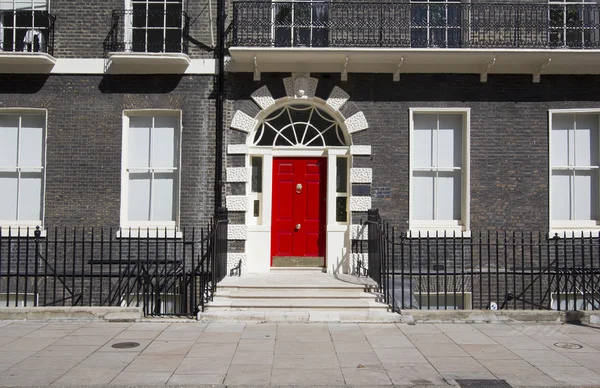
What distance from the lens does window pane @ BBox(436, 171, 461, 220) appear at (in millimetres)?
13117

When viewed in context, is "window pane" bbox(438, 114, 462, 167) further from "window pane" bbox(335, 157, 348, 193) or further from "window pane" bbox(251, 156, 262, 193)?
"window pane" bbox(251, 156, 262, 193)

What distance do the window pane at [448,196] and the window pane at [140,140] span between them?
6.24m

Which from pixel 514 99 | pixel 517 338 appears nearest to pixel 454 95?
pixel 514 99

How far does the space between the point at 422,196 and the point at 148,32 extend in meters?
6.81

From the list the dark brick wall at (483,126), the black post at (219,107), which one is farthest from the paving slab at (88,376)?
the dark brick wall at (483,126)

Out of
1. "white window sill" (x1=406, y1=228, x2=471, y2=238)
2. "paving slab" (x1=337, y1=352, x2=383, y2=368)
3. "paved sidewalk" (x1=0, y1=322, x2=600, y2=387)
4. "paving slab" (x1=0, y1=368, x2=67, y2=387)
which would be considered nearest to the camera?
"paving slab" (x1=0, y1=368, x2=67, y2=387)

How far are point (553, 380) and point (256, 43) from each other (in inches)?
341

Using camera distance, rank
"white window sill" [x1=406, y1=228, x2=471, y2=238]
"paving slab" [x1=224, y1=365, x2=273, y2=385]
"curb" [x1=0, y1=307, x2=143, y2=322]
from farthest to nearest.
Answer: "white window sill" [x1=406, y1=228, x2=471, y2=238] → "curb" [x1=0, y1=307, x2=143, y2=322] → "paving slab" [x1=224, y1=365, x2=273, y2=385]

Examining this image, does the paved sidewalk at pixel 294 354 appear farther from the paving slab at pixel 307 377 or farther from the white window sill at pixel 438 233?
the white window sill at pixel 438 233

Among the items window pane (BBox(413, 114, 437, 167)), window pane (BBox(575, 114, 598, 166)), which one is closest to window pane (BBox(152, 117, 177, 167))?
window pane (BBox(413, 114, 437, 167))

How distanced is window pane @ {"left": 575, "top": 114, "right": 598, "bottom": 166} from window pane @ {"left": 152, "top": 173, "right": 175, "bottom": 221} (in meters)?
8.66

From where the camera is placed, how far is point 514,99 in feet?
42.7

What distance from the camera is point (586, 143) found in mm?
13227

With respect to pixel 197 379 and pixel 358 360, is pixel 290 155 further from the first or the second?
pixel 197 379
